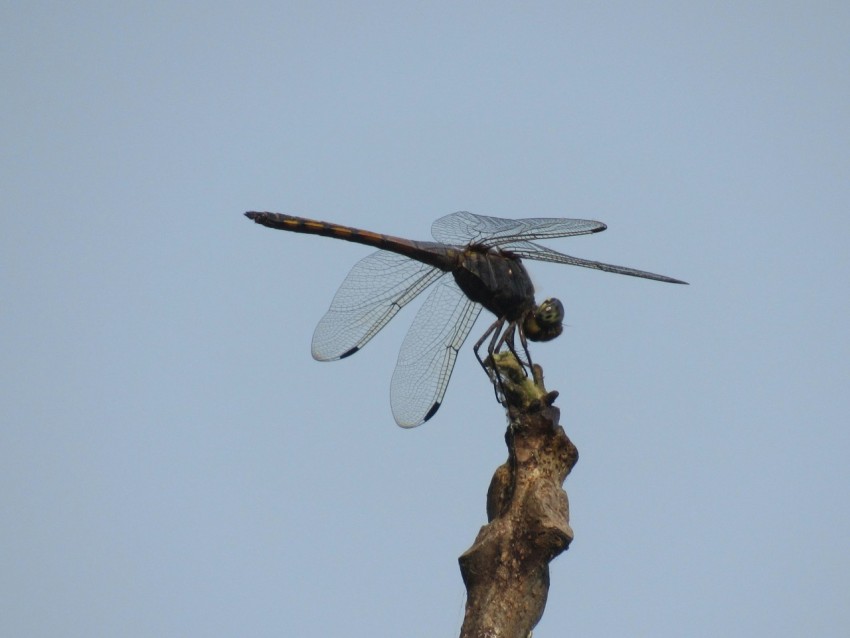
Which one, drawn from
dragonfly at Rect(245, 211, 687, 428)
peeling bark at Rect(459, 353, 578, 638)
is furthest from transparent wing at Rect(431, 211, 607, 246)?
peeling bark at Rect(459, 353, 578, 638)

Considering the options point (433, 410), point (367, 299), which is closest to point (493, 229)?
point (367, 299)

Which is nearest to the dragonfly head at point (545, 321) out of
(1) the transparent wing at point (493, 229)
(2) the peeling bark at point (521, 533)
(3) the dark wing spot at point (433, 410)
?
(1) the transparent wing at point (493, 229)

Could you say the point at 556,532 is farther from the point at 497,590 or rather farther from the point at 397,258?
the point at 397,258

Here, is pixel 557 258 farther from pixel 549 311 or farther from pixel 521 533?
pixel 521 533

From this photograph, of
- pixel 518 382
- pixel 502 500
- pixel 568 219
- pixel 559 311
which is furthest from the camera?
pixel 568 219

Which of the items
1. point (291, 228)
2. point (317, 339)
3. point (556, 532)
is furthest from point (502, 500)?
point (291, 228)

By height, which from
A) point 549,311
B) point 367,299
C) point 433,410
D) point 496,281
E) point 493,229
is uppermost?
point 493,229
